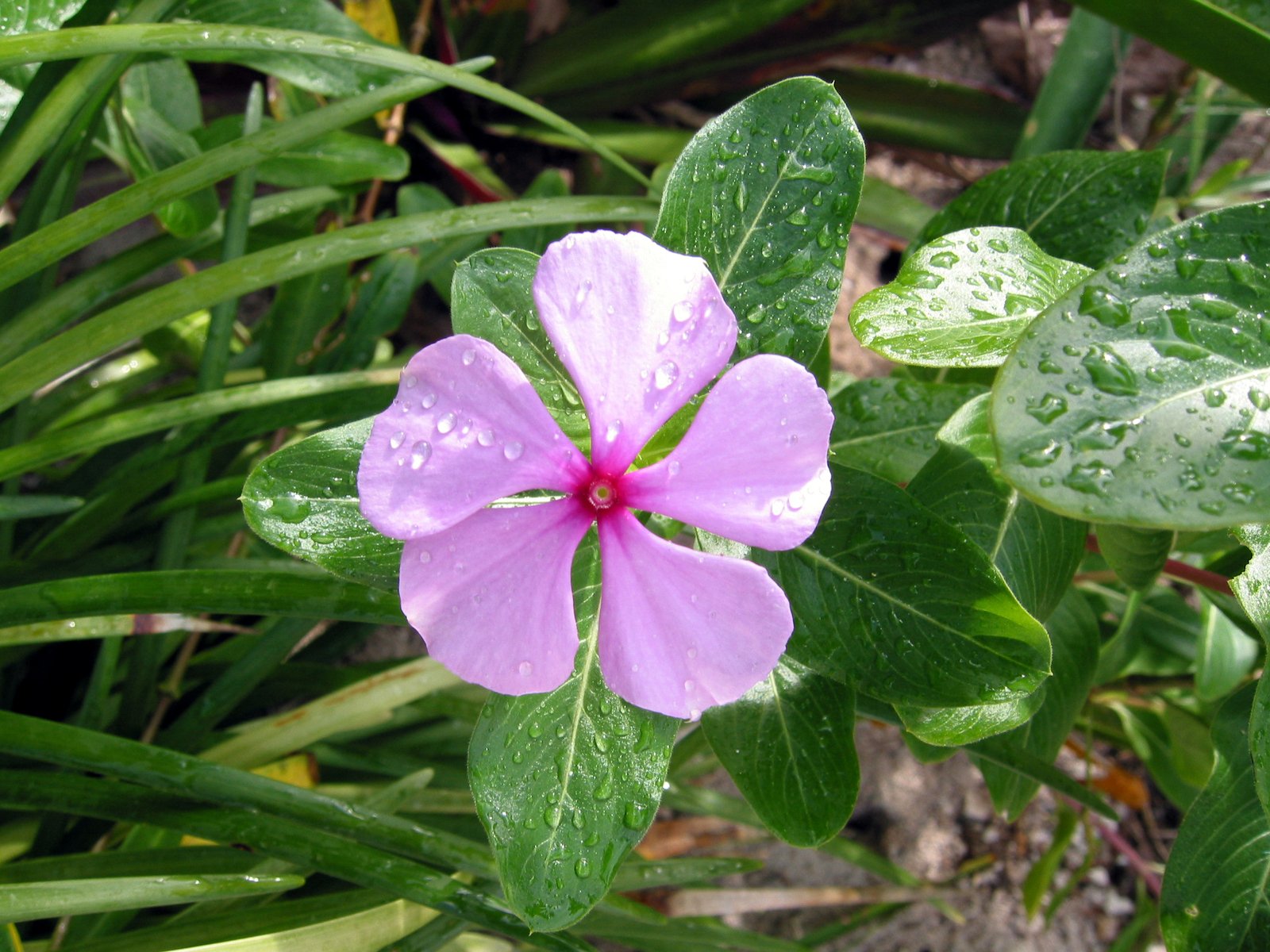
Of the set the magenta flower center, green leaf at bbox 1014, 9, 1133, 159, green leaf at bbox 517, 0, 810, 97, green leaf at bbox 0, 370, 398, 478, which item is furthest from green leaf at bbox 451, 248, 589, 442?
green leaf at bbox 517, 0, 810, 97

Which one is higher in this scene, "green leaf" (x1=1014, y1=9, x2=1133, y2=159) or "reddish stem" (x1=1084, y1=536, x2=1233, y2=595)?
"green leaf" (x1=1014, y1=9, x2=1133, y2=159)

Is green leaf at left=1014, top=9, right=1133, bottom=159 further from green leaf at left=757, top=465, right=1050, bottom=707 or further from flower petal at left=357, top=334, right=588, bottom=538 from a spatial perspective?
flower petal at left=357, top=334, right=588, bottom=538

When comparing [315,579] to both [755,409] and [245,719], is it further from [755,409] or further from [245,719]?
[245,719]

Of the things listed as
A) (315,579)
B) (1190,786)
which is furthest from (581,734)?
(1190,786)

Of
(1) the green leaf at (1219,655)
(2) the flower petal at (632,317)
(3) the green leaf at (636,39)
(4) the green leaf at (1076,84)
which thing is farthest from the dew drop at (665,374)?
(3) the green leaf at (636,39)

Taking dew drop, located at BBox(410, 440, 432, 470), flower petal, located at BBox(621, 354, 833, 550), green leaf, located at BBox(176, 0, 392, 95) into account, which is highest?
green leaf, located at BBox(176, 0, 392, 95)

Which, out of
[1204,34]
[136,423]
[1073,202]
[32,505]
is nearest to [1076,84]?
[1204,34]

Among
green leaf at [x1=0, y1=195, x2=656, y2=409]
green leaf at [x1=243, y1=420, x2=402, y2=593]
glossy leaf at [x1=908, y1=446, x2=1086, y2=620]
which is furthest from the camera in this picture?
green leaf at [x1=0, y1=195, x2=656, y2=409]
